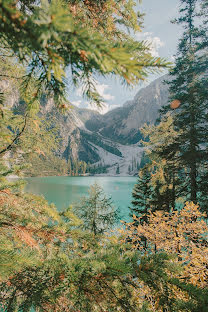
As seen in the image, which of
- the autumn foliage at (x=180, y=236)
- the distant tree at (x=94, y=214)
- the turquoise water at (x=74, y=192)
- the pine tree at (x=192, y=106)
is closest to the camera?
the autumn foliage at (x=180, y=236)

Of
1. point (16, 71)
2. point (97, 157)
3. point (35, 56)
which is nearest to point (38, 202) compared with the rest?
point (35, 56)

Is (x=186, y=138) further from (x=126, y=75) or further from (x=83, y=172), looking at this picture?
(x=83, y=172)

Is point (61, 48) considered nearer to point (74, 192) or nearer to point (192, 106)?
point (192, 106)

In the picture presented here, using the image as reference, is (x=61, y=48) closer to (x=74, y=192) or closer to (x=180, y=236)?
(x=180, y=236)

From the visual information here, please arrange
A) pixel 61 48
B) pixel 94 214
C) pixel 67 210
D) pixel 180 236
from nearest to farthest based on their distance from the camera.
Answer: pixel 61 48
pixel 67 210
pixel 180 236
pixel 94 214

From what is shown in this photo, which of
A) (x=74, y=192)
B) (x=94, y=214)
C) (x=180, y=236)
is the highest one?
(x=180, y=236)

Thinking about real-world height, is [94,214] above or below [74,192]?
above

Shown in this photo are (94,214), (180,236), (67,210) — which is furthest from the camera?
(94,214)

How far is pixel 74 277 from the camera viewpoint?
1.02 meters

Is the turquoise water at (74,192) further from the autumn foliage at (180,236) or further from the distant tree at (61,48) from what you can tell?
the distant tree at (61,48)

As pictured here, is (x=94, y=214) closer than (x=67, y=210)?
No

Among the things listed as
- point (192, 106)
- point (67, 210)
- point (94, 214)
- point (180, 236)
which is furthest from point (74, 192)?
point (67, 210)

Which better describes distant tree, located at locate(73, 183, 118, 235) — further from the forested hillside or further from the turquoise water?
the forested hillside

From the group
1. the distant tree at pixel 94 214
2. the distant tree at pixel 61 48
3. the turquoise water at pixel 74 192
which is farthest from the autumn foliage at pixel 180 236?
the distant tree at pixel 94 214
